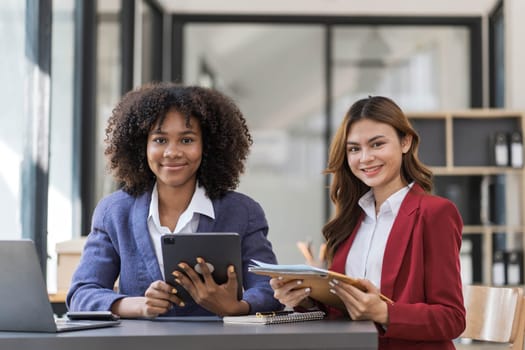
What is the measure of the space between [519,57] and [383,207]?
4.72 meters

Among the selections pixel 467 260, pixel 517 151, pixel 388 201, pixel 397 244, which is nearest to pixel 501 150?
pixel 517 151

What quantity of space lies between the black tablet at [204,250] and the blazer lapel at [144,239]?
0.26m

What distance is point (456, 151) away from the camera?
6699 millimetres

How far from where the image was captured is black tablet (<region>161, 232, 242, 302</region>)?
216 centimetres

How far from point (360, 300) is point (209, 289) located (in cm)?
37

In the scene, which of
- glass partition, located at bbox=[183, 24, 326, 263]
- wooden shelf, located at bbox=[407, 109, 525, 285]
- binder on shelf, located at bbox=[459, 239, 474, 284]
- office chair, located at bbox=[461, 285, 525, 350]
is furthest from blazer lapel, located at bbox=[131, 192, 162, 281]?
glass partition, located at bbox=[183, 24, 326, 263]

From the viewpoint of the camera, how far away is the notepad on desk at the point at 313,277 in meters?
2.11

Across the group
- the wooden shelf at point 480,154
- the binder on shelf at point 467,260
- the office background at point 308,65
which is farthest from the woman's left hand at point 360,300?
the office background at point 308,65

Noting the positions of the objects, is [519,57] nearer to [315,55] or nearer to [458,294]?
[315,55]

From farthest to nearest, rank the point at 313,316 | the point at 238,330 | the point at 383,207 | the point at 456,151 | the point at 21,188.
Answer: the point at 456,151 < the point at 21,188 < the point at 383,207 < the point at 313,316 < the point at 238,330

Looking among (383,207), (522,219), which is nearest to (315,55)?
(522,219)

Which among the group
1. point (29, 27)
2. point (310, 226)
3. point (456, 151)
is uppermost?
point (29, 27)

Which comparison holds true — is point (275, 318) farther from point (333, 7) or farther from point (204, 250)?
point (333, 7)

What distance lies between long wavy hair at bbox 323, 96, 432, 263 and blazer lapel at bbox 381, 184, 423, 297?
0.53ft
